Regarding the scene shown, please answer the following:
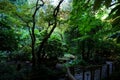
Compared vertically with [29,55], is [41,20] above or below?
above

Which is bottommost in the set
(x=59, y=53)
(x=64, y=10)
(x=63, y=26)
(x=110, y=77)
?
(x=110, y=77)

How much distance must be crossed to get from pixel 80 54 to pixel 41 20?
6914mm

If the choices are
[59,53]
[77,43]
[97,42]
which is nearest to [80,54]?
[77,43]

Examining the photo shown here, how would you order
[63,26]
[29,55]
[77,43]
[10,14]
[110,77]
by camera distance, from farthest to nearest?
1. [77,43]
2. [29,55]
3. [63,26]
4. [10,14]
5. [110,77]

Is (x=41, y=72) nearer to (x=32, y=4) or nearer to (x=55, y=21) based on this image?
(x=55, y=21)

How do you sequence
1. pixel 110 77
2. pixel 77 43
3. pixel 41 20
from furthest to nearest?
pixel 77 43 → pixel 41 20 → pixel 110 77

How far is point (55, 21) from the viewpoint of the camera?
1248 cm

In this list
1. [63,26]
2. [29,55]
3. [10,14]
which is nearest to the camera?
[10,14]

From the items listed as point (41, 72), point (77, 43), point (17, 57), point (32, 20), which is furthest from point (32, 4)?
point (77, 43)

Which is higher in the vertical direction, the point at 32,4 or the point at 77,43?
the point at 32,4

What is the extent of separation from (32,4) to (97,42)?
646cm

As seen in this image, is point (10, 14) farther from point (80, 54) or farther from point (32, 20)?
point (80, 54)

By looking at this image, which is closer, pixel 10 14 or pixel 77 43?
pixel 10 14

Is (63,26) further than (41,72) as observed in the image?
Yes
